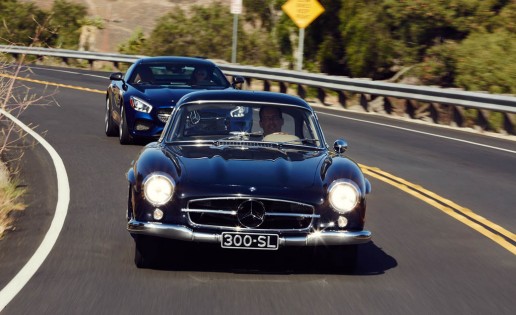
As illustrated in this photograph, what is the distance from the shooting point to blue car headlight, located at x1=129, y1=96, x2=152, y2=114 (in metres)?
16.9

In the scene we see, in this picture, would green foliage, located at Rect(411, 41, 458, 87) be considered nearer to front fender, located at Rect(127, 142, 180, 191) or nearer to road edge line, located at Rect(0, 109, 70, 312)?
road edge line, located at Rect(0, 109, 70, 312)

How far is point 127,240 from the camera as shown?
31.6ft

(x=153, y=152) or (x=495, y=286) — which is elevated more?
(x=153, y=152)

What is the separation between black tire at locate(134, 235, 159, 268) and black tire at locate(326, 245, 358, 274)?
1.34 m

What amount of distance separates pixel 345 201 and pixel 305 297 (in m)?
1.01

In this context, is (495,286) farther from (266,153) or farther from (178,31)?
(178,31)

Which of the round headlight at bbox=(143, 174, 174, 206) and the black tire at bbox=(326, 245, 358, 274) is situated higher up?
the round headlight at bbox=(143, 174, 174, 206)

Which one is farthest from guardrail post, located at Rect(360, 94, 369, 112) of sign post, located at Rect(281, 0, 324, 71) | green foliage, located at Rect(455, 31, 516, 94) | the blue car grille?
the blue car grille

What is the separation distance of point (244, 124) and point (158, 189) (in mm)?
1806

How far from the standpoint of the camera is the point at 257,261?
8836 millimetres

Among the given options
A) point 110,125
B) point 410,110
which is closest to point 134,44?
point 410,110

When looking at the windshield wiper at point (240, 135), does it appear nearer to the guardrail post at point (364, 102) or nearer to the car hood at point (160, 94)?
the car hood at point (160, 94)

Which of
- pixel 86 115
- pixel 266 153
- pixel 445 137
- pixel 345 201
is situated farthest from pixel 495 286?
pixel 86 115

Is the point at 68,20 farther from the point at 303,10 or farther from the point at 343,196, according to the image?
the point at 343,196
